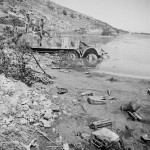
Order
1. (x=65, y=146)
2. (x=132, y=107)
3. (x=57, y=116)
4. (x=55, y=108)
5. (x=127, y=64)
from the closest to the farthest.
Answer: (x=65, y=146) < (x=57, y=116) < (x=55, y=108) < (x=132, y=107) < (x=127, y=64)

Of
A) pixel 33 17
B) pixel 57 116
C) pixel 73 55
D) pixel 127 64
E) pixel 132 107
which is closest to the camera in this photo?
pixel 57 116

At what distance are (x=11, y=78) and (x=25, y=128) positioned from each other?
2663 mm

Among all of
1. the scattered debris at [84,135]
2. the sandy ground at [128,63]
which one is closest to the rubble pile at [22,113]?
the scattered debris at [84,135]

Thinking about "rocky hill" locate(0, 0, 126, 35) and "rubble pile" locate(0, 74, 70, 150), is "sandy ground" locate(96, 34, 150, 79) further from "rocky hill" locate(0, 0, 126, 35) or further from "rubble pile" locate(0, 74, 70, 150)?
"rocky hill" locate(0, 0, 126, 35)

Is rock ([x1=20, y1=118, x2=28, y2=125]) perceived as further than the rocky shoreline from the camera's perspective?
Yes

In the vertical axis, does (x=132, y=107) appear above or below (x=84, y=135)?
above

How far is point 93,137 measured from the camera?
4223 mm

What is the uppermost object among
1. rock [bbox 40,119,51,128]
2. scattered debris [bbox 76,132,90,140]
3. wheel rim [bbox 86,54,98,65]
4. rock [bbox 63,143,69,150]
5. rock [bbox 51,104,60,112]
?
wheel rim [bbox 86,54,98,65]

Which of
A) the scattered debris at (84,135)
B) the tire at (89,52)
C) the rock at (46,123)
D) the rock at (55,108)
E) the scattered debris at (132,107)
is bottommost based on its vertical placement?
the scattered debris at (84,135)

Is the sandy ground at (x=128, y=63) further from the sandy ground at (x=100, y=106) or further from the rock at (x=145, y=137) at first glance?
the rock at (x=145, y=137)

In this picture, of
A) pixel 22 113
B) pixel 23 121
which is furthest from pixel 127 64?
pixel 23 121

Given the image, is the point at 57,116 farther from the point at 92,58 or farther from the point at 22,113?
the point at 92,58

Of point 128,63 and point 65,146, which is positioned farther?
point 128,63

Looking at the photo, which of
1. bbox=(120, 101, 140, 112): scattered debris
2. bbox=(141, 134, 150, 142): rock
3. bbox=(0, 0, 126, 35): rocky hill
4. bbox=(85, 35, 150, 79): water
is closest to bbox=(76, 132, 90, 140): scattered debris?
bbox=(141, 134, 150, 142): rock
